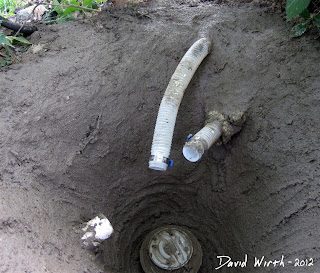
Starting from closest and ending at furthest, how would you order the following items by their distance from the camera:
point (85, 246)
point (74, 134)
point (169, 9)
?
point (85, 246)
point (74, 134)
point (169, 9)

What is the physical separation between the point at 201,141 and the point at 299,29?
1.37 meters

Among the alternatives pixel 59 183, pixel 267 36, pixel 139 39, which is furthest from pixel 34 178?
pixel 267 36

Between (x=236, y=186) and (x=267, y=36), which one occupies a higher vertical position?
(x=267, y=36)

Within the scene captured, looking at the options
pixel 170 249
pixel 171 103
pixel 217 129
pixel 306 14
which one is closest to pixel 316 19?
pixel 306 14

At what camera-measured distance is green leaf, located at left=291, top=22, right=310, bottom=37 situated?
7.81ft

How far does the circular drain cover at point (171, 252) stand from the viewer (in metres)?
2.44

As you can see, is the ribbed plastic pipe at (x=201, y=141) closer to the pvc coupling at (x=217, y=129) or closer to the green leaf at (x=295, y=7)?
the pvc coupling at (x=217, y=129)

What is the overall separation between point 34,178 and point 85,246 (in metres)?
0.66

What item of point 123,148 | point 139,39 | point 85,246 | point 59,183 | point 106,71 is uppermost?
point 139,39

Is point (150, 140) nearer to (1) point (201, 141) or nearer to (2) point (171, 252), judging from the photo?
(1) point (201, 141)

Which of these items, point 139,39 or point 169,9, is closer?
point 139,39

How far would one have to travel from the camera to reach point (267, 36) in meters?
2.52

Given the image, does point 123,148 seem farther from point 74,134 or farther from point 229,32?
point 229,32

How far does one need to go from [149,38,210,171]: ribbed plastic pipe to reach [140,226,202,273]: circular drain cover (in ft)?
2.73
